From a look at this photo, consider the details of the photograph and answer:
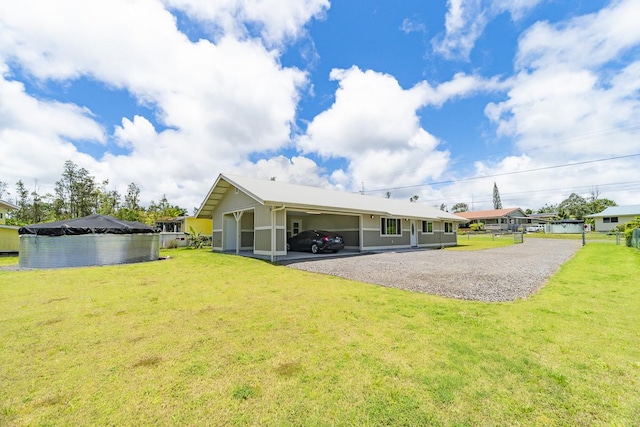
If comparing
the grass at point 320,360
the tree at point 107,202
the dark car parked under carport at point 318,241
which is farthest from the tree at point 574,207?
the tree at point 107,202

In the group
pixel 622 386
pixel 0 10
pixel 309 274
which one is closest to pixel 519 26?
pixel 309 274

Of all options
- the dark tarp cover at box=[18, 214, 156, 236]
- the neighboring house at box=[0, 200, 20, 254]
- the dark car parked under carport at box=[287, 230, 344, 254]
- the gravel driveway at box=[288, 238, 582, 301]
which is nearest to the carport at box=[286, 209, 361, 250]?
the dark car parked under carport at box=[287, 230, 344, 254]

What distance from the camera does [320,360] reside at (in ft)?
10.6

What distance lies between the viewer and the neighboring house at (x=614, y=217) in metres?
43.7

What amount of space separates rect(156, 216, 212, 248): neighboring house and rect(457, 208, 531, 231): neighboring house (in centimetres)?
5178

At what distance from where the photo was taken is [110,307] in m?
5.51

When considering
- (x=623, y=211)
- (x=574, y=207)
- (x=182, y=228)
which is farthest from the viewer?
(x=574, y=207)

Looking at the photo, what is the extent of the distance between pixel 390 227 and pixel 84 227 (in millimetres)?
17023

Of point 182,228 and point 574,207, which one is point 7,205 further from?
point 574,207

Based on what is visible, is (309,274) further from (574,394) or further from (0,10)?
(0,10)

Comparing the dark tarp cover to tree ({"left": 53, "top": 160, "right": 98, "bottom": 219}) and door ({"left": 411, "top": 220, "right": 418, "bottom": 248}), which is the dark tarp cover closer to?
door ({"left": 411, "top": 220, "right": 418, "bottom": 248})

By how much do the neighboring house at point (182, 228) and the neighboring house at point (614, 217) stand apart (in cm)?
6061

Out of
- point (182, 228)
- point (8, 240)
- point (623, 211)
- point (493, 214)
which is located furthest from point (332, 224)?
point (623, 211)

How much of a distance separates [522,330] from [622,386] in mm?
1446
